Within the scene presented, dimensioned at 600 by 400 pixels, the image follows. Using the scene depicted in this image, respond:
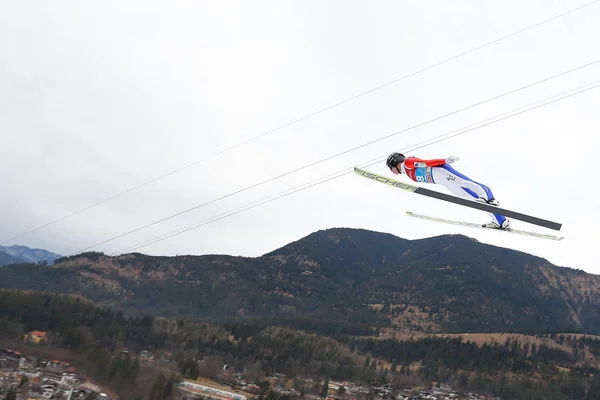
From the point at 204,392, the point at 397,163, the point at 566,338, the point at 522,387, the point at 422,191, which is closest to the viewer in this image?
the point at 422,191

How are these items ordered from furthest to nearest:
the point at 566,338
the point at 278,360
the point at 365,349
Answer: the point at 566,338, the point at 365,349, the point at 278,360

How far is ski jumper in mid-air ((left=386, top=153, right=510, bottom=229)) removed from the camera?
13.4m

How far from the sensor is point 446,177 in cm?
1412

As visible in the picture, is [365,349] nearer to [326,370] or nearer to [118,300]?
[326,370]

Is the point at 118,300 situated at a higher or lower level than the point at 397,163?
lower

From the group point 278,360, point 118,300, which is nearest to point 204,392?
point 278,360

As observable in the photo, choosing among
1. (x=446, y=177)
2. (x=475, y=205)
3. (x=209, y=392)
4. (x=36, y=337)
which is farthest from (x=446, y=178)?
(x=36, y=337)

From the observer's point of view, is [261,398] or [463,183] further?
[261,398]

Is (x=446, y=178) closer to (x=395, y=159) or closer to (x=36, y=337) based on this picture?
(x=395, y=159)

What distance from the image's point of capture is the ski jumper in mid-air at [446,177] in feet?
44.1

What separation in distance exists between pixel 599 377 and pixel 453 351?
1704 inches

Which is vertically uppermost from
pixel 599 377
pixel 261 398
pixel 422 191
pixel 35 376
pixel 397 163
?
pixel 397 163

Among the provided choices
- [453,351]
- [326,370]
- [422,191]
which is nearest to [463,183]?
[422,191]

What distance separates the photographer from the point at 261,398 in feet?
240
